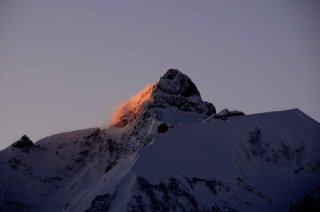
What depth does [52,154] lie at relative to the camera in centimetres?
19850

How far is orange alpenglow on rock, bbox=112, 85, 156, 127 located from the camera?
7215 inches

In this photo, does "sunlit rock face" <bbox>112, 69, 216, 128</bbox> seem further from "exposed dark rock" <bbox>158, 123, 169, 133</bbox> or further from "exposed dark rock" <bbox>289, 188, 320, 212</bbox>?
"exposed dark rock" <bbox>289, 188, 320, 212</bbox>

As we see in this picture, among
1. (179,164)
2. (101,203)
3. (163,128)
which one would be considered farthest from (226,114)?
(101,203)

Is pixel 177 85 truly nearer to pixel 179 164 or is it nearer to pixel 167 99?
pixel 167 99

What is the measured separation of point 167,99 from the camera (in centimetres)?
17712

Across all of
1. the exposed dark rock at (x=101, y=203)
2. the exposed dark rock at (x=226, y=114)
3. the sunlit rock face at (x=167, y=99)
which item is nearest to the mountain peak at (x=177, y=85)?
the sunlit rock face at (x=167, y=99)

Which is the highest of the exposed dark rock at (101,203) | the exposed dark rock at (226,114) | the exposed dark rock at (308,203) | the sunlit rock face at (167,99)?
the sunlit rock face at (167,99)

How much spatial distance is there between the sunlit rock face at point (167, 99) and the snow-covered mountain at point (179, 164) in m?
0.27

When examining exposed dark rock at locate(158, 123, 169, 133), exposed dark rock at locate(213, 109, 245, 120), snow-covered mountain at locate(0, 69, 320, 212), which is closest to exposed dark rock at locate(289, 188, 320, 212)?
snow-covered mountain at locate(0, 69, 320, 212)

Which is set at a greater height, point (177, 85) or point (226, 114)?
point (177, 85)

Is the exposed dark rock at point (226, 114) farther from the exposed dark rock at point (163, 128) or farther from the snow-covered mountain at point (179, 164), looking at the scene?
the exposed dark rock at point (163, 128)

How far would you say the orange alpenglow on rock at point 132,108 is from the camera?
18325 centimetres

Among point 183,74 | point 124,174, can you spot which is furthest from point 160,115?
point 124,174

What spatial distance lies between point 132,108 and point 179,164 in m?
57.8
